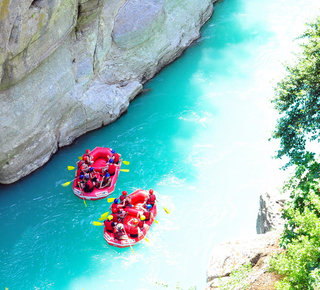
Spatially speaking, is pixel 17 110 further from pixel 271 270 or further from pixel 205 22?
pixel 205 22

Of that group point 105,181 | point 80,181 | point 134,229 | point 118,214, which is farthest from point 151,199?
point 80,181

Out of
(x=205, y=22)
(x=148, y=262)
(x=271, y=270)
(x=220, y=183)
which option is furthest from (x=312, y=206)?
(x=205, y=22)

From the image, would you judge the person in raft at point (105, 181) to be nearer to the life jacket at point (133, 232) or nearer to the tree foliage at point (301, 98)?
the life jacket at point (133, 232)

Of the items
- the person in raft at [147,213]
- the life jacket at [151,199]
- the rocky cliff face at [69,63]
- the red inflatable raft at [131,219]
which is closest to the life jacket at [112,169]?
the red inflatable raft at [131,219]

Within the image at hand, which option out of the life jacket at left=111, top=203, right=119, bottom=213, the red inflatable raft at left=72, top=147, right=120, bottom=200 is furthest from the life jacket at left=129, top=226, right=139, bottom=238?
the red inflatable raft at left=72, top=147, right=120, bottom=200

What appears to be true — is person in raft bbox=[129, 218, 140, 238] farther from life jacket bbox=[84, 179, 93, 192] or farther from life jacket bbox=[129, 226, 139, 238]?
life jacket bbox=[84, 179, 93, 192]

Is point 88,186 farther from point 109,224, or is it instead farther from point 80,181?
point 109,224
